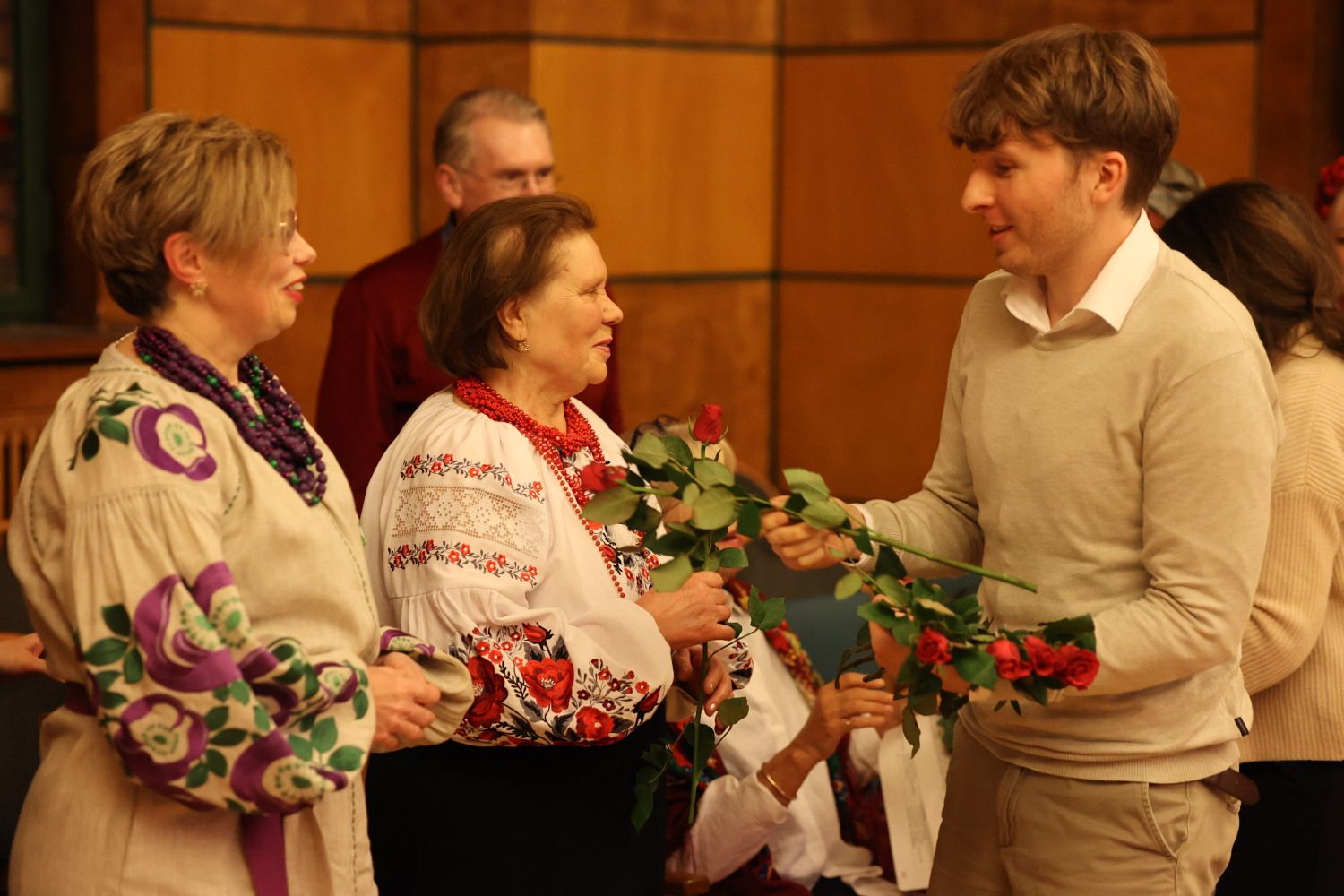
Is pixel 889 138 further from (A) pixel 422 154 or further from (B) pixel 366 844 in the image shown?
(B) pixel 366 844

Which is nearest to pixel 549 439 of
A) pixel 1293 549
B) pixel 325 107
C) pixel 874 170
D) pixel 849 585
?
pixel 849 585

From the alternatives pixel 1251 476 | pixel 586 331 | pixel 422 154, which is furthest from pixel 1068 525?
pixel 422 154

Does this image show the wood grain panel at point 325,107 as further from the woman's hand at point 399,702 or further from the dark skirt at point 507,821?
the woman's hand at point 399,702

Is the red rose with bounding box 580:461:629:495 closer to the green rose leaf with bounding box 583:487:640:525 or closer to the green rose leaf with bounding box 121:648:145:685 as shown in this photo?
the green rose leaf with bounding box 583:487:640:525

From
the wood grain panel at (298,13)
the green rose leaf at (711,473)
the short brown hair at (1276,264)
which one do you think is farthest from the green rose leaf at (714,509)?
the wood grain panel at (298,13)

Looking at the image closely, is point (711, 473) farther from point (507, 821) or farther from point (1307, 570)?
point (1307, 570)

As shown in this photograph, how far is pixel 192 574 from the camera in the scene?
5.03 ft

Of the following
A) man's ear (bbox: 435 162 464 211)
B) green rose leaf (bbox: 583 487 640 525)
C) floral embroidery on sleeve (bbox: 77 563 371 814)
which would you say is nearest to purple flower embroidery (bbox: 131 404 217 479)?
floral embroidery on sleeve (bbox: 77 563 371 814)

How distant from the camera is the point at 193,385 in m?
1.62

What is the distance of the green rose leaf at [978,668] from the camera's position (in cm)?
171

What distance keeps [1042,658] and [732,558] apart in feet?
1.38

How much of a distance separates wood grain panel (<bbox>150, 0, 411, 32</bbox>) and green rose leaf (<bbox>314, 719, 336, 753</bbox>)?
11.0 ft

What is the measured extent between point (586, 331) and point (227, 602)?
776 mm

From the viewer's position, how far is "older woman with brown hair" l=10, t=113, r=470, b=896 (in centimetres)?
152
